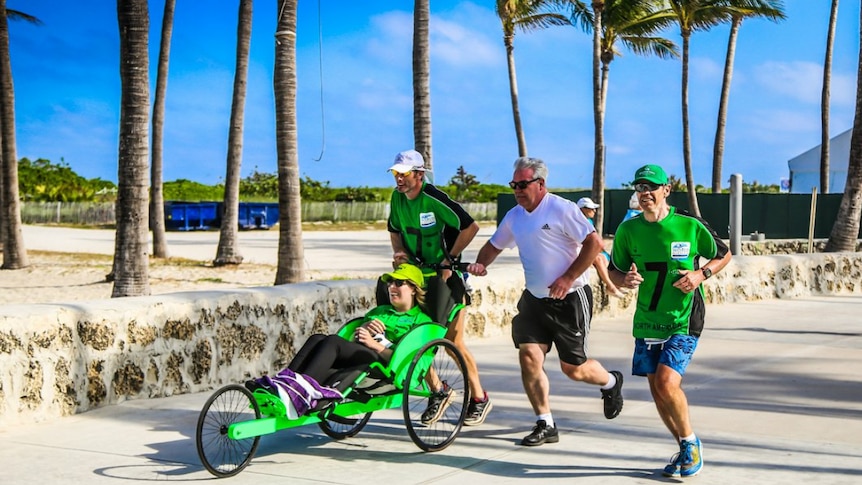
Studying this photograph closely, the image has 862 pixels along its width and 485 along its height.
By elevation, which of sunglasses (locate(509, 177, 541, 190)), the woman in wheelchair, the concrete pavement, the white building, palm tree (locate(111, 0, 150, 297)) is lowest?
the concrete pavement

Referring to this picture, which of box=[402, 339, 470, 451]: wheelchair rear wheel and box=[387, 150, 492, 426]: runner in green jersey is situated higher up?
box=[387, 150, 492, 426]: runner in green jersey

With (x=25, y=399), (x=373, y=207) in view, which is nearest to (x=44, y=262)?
(x=25, y=399)

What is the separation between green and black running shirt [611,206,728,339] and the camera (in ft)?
19.4

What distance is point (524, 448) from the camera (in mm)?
6738

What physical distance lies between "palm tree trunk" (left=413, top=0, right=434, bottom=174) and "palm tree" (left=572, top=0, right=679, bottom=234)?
2025 centimetres

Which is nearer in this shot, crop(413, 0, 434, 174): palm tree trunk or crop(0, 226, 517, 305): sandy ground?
crop(413, 0, 434, 174): palm tree trunk

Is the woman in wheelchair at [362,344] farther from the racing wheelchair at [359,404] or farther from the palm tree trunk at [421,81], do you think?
the palm tree trunk at [421,81]

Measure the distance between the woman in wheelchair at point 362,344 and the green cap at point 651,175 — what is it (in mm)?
1631

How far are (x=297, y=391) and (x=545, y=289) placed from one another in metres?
1.71

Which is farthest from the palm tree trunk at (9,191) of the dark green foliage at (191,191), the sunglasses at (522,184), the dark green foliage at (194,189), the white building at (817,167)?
the dark green foliage at (191,191)

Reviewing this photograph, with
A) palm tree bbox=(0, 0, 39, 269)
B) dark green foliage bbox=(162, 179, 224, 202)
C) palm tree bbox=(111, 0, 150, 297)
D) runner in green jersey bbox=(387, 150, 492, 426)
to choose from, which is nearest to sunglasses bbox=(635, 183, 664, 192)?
runner in green jersey bbox=(387, 150, 492, 426)

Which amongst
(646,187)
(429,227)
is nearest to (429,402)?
(429,227)

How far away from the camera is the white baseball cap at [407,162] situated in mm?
7145

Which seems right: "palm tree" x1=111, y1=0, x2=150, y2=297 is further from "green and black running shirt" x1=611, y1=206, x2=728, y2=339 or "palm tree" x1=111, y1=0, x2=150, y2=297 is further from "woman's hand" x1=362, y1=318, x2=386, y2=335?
"green and black running shirt" x1=611, y1=206, x2=728, y2=339
